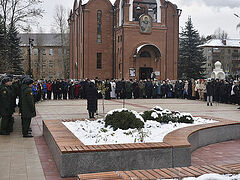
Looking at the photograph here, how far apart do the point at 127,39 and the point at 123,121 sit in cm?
3347

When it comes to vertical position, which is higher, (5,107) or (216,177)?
(5,107)

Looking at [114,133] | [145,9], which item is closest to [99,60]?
[145,9]

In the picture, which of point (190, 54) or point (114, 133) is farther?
point (190, 54)

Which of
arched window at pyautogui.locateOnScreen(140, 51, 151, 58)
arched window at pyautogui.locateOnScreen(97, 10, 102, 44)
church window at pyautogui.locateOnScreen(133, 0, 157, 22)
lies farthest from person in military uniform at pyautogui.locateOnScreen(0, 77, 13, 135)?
church window at pyautogui.locateOnScreen(133, 0, 157, 22)

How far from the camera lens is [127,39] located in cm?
4125

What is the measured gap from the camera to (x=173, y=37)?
45812mm

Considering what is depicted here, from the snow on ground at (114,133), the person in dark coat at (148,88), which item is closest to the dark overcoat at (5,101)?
the snow on ground at (114,133)

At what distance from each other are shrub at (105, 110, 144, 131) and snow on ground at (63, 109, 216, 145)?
0.15 meters

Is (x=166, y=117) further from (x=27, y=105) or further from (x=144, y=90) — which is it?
(x=144, y=90)

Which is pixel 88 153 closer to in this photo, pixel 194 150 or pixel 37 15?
pixel 194 150

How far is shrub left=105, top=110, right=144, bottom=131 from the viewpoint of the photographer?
27.9 ft

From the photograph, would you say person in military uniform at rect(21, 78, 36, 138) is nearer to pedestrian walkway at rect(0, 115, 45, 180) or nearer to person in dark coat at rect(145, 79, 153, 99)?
pedestrian walkway at rect(0, 115, 45, 180)

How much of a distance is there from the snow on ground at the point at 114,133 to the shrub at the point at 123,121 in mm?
153

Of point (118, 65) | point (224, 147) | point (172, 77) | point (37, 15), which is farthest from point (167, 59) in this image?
point (224, 147)
